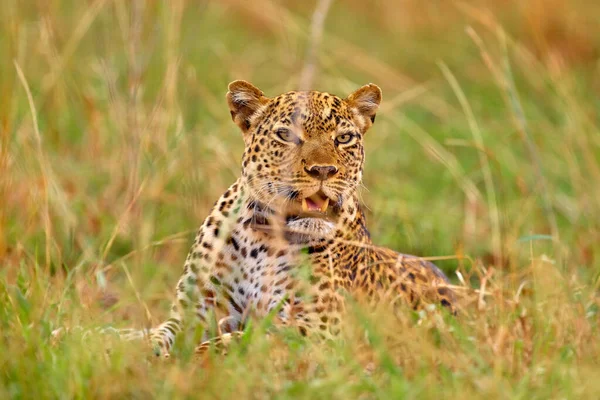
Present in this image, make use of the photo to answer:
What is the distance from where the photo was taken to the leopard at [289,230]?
5.84m

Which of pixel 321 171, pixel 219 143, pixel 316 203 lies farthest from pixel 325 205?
pixel 219 143

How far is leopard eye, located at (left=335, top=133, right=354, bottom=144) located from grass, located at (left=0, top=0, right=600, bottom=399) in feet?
1.89

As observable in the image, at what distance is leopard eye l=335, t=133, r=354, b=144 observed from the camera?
6129 mm

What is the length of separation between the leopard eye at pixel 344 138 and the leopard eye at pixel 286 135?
23 cm

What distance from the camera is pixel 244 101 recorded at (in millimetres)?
6262

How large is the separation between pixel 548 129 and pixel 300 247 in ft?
14.7

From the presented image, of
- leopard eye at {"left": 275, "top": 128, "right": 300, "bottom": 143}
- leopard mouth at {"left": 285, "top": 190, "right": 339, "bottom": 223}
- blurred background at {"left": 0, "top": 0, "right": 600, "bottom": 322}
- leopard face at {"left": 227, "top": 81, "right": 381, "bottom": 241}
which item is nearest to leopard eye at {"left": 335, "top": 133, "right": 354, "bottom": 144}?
leopard face at {"left": 227, "top": 81, "right": 381, "bottom": 241}

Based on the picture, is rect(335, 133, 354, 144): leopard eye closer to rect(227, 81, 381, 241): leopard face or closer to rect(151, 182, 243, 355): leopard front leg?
rect(227, 81, 381, 241): leopard face

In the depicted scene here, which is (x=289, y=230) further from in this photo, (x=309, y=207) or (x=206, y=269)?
(x=206, y=269)

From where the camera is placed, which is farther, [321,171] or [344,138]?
[344,138]

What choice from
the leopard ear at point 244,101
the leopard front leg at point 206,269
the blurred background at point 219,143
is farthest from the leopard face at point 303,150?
the blurred background at point 219,143

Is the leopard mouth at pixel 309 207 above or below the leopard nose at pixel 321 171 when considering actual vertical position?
below

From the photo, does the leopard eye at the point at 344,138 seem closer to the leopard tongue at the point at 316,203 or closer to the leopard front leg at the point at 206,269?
the leopard tongue at the point at 316,203

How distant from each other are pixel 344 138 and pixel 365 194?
318 cm
